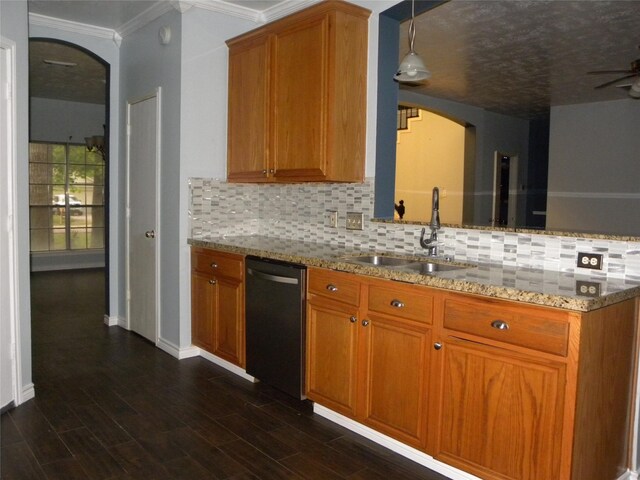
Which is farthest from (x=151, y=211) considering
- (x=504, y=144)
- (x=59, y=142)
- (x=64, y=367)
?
(x=504, y=144)

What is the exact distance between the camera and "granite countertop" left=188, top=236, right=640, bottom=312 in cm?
183

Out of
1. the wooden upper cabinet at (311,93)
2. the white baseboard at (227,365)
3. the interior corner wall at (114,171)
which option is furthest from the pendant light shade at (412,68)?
the interior corner wall at (114,171)

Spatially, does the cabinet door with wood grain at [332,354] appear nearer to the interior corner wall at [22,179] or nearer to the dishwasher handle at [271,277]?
the dishwasher handle at [271,277]

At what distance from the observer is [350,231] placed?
350 centimetres

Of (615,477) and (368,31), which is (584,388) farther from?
(368,31)

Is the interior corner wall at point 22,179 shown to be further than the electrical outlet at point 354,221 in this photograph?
No

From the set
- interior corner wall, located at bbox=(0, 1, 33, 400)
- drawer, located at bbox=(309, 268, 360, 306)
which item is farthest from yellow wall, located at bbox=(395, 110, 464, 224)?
interior corner wall, located at bbox=(0, 1, 33, 400)

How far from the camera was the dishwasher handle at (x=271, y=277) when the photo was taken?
294 centimetres

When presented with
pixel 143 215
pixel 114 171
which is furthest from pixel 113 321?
pixel 114 171

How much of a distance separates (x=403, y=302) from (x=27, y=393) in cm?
232

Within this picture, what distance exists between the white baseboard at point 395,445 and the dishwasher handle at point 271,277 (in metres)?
0.72

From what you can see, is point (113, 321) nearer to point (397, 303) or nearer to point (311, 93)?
A: point (311, 93)

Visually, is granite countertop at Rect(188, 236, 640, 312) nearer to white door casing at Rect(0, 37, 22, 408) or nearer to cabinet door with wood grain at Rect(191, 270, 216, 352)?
cabinet door with wood grain at Rect(191, 270, 216, 352)

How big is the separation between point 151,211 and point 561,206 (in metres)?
6.25
